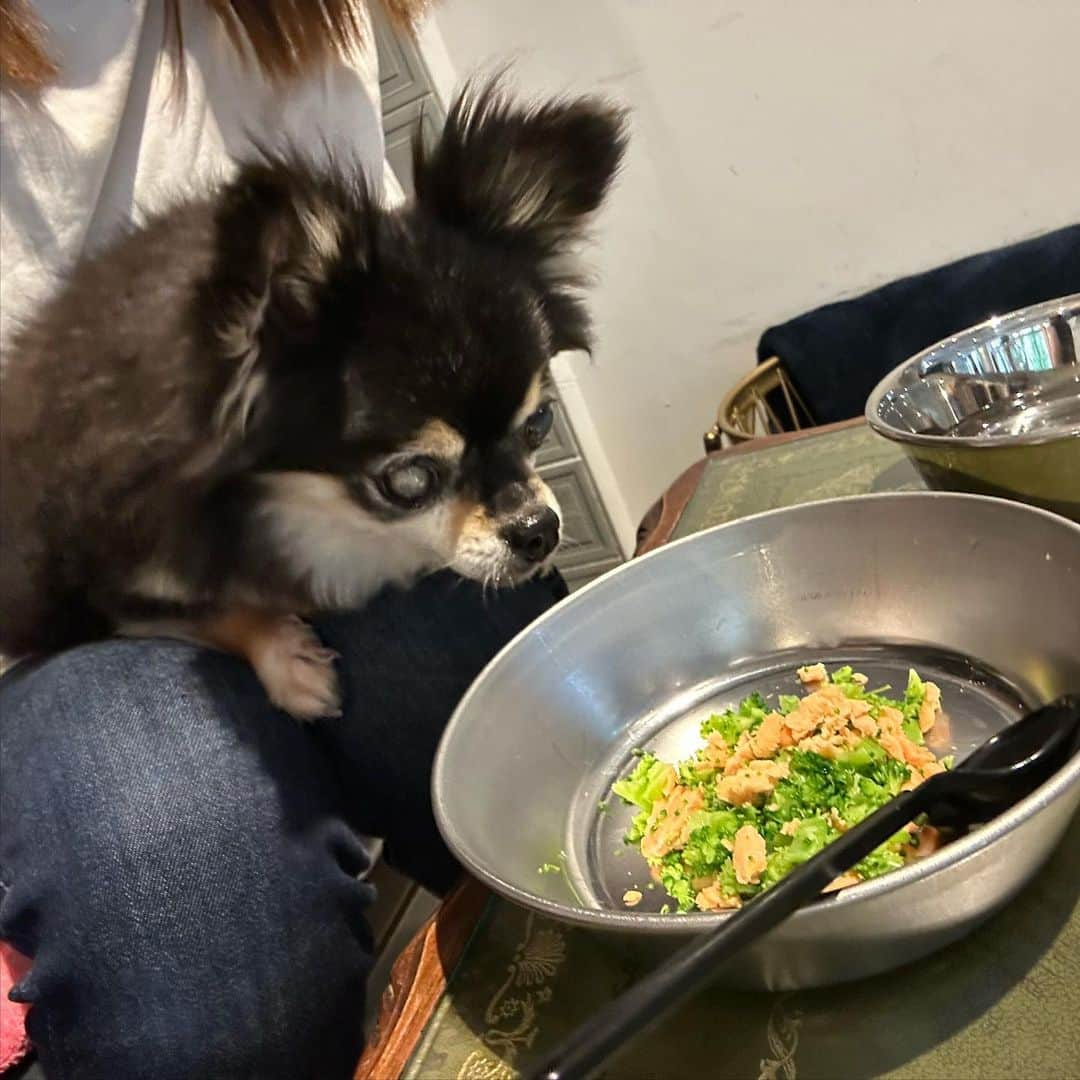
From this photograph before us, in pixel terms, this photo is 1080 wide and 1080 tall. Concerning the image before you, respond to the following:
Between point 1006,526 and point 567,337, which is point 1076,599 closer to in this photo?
point 1006,526

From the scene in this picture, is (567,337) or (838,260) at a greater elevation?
(567,337)

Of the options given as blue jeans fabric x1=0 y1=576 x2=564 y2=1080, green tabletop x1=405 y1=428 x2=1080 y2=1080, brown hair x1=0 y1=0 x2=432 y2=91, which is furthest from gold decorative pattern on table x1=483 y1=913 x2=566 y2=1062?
brown hair x1=0 y1=0 x2=432 y2=91

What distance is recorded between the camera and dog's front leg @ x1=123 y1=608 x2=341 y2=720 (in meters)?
1.08

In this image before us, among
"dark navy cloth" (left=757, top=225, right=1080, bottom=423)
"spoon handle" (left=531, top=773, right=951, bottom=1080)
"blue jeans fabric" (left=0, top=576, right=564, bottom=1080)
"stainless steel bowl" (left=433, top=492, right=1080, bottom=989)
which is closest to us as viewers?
"spoon handle" (left=531, top=773, right=951, bottom=1080)

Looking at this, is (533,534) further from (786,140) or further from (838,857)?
(786,140)

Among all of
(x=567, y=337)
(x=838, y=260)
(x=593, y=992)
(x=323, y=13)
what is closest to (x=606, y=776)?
(x=593, y=992)

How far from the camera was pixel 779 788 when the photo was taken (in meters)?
0.65

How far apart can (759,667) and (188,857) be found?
0.54 metres

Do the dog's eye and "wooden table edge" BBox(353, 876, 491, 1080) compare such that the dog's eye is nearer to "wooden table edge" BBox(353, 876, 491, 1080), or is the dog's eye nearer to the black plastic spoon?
"wooden table edge" BBox(353, 876, 491, 1080)

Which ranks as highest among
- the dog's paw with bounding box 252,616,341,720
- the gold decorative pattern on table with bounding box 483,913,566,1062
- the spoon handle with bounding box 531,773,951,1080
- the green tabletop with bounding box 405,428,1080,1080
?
the spoon handle with bounding box 531,773,951,1080

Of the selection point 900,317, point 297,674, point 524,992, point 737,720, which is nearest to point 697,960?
point 524,992

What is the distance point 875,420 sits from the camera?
0.93 meters

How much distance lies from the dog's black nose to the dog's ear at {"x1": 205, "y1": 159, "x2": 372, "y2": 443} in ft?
0.95

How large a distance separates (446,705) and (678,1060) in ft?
2.10
